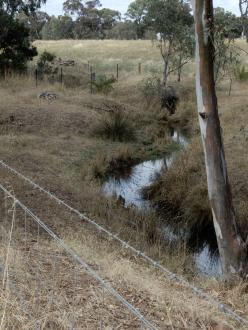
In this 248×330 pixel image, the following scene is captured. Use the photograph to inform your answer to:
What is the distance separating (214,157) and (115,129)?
10.2 metres

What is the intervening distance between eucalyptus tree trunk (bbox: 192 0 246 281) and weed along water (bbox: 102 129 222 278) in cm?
73

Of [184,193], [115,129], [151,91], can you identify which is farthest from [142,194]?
[151,91]

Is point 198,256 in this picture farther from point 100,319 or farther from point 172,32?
point 172,32

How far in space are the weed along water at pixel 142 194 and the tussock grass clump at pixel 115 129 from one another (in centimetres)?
161

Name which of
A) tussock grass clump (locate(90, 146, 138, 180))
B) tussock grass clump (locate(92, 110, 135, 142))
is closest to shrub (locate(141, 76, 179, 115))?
tussock grass clump (locate(92, 110, 135, 142))

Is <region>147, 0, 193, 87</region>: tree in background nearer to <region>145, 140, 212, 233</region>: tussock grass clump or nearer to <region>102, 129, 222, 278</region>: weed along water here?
<region>102, 129, 222, 278</region>: weed along water

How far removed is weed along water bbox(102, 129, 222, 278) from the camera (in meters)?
7.95

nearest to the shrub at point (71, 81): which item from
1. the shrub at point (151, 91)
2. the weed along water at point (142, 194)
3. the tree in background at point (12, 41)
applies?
the tree in background at point (12, 41)

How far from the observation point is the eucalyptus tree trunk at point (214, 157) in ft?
19.6

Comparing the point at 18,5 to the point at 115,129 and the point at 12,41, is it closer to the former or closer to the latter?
the point at 12,41

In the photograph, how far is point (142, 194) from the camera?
453 inches

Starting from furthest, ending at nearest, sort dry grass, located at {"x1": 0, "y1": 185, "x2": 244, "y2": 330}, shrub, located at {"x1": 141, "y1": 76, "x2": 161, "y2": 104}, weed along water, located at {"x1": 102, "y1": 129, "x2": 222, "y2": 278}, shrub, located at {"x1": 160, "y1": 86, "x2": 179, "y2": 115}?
1. shrub, located at {"x1": 141, "y1": 76, "x2": 161, "y2": 104}
2. shrub, located at {"x1": 160, "y1": 86, "x2": 179, "y2": 115}
3. weed along water, located at {"x1": 102, "y1": 129, "x2": 222, "y2": 278}
4. dry grass, located at {"x1": 0, "y1": 185, "x2": 244, "y2": 330}

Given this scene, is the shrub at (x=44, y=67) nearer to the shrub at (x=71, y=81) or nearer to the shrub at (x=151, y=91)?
the shrub at (x=71, y=81)

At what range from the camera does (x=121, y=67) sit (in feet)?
122
